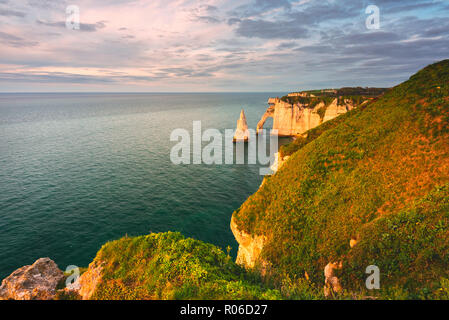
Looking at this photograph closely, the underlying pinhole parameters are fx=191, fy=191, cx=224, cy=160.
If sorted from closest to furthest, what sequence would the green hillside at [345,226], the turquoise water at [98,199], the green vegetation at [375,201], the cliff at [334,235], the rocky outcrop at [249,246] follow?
the green hillside at [345,226] → the cliff at [334,235] → the green vegetation at [375,201] → the rocky outcrop at [249,246] → the turquoise water at [98,199]

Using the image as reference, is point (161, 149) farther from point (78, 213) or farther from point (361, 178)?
point (361, 178)

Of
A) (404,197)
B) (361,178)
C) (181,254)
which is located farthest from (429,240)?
(181,254)

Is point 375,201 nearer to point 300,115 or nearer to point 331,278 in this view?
point 331,278

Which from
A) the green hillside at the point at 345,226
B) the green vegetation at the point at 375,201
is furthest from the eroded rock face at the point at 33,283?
the green vegetation at the point at 375,201

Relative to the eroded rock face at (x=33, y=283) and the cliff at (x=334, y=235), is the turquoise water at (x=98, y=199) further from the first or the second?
the eroded rock face at (x=33, y=283)

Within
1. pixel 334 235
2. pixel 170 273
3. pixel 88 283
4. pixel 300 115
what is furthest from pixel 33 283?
pixel 300 115

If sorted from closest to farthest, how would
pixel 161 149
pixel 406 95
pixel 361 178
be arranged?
pixel 361 178, pixel 406 95, pixel 161 149
